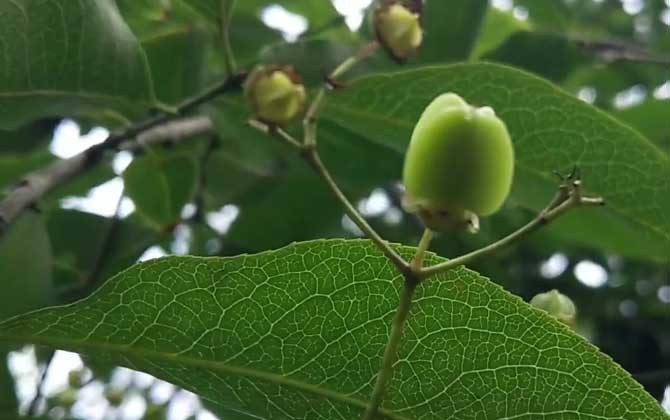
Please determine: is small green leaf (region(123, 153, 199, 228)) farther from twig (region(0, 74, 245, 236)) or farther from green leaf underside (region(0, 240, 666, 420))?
green leaf underside (region(0, 240, 666, 420))

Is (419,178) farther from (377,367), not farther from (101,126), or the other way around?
(101,126)

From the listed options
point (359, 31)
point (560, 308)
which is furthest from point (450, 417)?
point (359, 31)

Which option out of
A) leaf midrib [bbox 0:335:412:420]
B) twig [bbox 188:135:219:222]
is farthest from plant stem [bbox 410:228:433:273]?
twig [bbox 188:135:219:222]

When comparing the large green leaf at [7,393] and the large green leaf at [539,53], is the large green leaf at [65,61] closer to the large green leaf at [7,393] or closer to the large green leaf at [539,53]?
the large green leaf at [7,393]

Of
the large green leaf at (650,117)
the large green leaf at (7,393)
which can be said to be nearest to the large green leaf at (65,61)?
the large green leaf at (7,393)

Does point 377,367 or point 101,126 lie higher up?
point 377,367

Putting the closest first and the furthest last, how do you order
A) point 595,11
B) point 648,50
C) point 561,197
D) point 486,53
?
point 561,197, point 486,53, point 648,50, point 595,11
